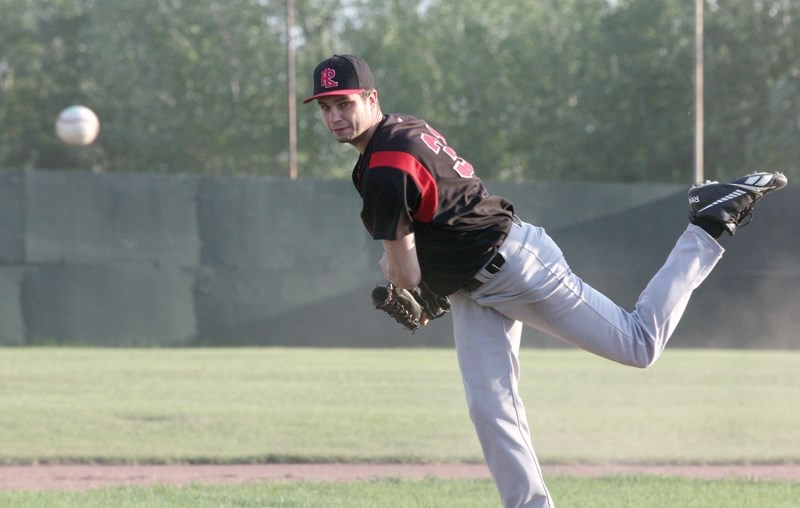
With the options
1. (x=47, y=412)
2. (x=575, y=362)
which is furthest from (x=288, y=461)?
(x=575, y=362)

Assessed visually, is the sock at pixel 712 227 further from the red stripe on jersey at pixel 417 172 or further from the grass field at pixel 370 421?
the grass field at pixel 370 421

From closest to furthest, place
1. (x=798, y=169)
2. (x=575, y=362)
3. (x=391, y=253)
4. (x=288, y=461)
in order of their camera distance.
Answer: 1. (x=391, y=253)
2. (x=288, y=461)
3. (x=575, y=362)
4. (x=798, y=169)

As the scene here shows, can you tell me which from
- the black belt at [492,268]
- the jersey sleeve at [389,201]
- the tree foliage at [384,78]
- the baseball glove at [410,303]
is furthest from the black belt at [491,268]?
the tree foliage at [384,78]

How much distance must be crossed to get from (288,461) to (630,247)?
9101 mm

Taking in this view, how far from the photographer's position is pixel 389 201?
3.65 metres

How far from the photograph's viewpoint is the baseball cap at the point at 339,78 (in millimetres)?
3797

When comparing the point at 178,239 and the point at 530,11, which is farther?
the point at 530,11

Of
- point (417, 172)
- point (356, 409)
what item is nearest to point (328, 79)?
point (417, 172)

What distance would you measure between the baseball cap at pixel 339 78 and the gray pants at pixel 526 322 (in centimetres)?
71

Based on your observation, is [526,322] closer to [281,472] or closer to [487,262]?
[487,262]

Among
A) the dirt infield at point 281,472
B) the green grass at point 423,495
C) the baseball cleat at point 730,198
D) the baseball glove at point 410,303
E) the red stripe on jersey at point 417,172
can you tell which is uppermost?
the red stripe on jersey at point 417,172

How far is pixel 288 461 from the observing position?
23.3 feet

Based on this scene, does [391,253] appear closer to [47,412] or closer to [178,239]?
[47,412]

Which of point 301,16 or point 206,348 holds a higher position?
point 301,16
